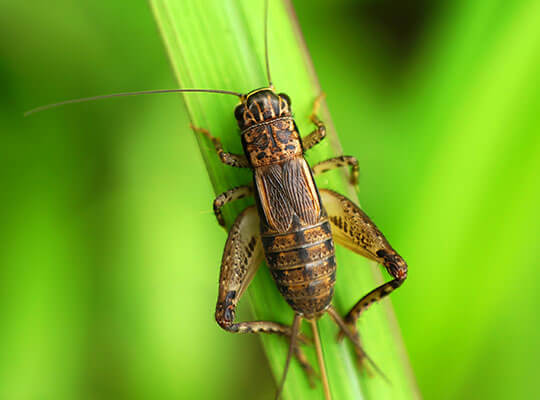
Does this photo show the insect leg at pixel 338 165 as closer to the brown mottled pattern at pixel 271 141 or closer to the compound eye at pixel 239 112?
the brown mottled pattern at pixel 271 141

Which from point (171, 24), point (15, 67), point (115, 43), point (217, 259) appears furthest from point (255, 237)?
point (15, 67)

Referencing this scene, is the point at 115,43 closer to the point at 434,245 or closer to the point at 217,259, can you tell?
the point at 217,259

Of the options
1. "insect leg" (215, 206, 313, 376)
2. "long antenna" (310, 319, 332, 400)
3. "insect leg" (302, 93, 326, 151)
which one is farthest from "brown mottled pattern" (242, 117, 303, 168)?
"long antenna" (310, 319, 332, 400)

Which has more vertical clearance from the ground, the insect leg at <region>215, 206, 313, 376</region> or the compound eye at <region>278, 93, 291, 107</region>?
the compound eye at <region>278, 93, 291, 107</region>

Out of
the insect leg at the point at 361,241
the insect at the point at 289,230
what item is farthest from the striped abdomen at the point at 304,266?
the insect leg at the point at 361,241

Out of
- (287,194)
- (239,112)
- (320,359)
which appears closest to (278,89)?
(239,112)

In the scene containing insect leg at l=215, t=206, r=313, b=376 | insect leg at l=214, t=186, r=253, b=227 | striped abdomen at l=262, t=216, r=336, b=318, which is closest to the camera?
striped abdomen at l=262, t=216, r=336, b=318

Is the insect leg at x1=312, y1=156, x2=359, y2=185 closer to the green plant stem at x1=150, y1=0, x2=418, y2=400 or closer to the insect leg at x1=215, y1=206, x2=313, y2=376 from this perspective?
the green plant stem at x1=150, y1=0, x2=418, y2=400
